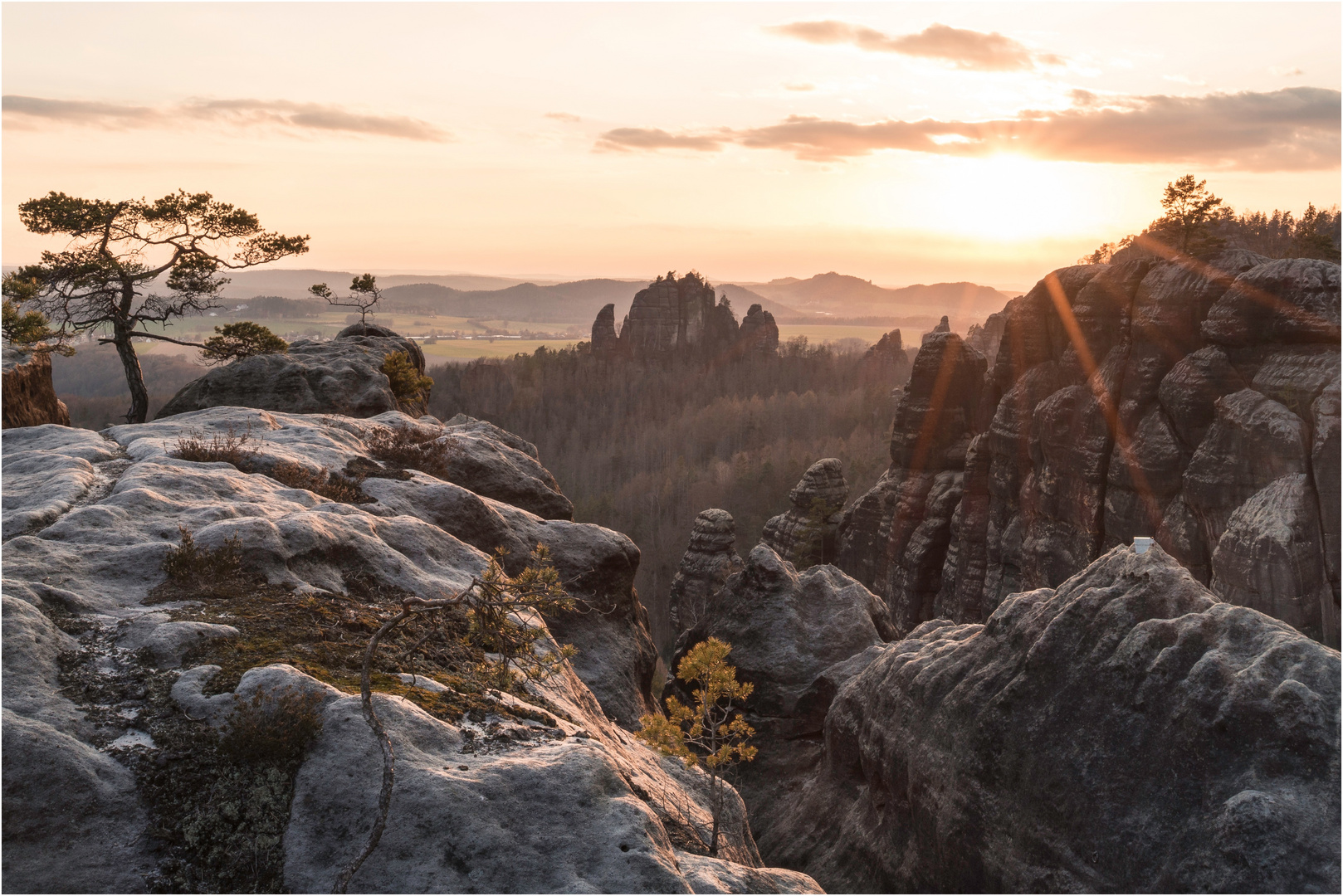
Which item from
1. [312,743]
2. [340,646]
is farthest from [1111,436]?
[312,743]

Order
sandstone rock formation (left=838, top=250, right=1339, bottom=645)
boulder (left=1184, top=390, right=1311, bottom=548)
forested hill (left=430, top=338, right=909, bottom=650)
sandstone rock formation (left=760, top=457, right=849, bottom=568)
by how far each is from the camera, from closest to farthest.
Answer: boulder (left=1184, top=390, right=1311, bottom=548) < sandstone rock formation (left=838, top=250, right=1339, bottom=645) < sandstone rock formation (left=760, top=457, right=849, bottom=568) < forested hill (left=430, top=338, right=909, bottom=650)

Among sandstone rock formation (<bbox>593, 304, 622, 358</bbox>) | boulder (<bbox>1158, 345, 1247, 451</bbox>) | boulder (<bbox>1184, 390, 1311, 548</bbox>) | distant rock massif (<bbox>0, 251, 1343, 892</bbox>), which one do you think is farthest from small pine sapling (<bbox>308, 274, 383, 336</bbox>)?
sandstone rock formation (<bbox>593, 304, 622, 358</bbox>)

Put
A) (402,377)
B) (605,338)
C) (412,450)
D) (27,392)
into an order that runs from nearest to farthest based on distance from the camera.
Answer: (412,450) → (27,392) → (402,377) → (605,338)

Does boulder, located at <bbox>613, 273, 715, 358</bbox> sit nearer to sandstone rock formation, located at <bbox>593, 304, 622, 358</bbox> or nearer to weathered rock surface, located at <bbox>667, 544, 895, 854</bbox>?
sandstone rock formation, located at <bbox>593, 304, 622, 358</bbox>

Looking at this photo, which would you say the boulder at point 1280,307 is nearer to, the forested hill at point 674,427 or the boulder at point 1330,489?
the boulder at point 1330,489

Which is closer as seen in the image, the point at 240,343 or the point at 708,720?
the point at 708,720

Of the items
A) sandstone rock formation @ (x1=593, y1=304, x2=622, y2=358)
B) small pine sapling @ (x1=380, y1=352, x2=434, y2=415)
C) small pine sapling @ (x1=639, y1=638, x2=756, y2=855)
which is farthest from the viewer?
sandstone rock formation @ (x1=593, y1=304, x2=622, y2=358)

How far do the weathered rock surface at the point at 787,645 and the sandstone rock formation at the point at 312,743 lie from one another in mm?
10410

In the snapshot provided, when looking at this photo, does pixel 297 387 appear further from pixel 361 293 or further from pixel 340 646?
pixel 340 646

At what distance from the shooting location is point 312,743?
Result: 24.6 ft

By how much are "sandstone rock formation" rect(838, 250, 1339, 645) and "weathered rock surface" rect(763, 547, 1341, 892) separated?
29101 mm

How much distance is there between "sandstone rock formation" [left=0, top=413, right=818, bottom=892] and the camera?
672 centimetres

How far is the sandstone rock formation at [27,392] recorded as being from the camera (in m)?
20.4

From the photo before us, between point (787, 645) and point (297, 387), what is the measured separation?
1742 cm
